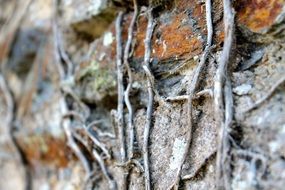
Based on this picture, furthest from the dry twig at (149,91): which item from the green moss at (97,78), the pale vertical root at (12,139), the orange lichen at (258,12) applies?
the pale vertical root at (12,139)

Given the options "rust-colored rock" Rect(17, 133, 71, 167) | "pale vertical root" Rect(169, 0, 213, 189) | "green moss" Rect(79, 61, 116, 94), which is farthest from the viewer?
"rust-colored rock" Rect(17, 133, 71, 167)

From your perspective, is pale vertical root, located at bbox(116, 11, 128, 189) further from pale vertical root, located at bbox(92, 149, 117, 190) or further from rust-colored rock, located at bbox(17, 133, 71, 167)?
rust-colored rock, located at bbox(17, 133, 71, 167)

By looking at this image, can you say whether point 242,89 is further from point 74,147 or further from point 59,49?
point 59,49

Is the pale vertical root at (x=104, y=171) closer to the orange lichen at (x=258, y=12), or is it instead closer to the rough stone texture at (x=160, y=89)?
the rough stone texture at (x=160, y=89)

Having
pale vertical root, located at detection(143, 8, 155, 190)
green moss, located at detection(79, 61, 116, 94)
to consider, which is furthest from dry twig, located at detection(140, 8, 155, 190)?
green moss, located at detection(79, 61, 116, 94)

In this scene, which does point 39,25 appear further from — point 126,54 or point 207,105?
point 207,105
